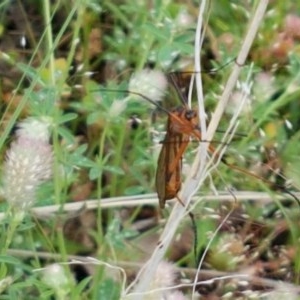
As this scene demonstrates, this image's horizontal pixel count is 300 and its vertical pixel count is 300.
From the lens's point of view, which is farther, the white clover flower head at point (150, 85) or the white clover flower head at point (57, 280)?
the white clover flower head at point (150, 85)

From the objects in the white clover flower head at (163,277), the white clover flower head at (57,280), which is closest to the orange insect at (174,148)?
the white clover flower head at (163,277)

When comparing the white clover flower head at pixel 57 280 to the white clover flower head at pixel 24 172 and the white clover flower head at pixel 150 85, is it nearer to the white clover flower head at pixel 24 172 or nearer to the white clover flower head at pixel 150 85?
the white clover flower head at pixel 24 172

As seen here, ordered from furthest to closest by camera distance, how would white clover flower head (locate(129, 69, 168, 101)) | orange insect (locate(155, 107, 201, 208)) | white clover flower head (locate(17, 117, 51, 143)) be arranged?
white clover flower head (locate(129, 69, 168, 101)) → white clover flower head (locate(17, 117, 51, 143)) → orange insect (locate(155, 107, 201, 208))

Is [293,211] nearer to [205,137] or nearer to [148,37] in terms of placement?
[148,37]

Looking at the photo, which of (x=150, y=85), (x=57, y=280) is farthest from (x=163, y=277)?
(x=150, y=85)

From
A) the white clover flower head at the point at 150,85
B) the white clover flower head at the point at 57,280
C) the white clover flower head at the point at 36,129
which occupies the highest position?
the white clover flower head at the point at 150,85

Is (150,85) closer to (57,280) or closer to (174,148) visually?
(174,148)

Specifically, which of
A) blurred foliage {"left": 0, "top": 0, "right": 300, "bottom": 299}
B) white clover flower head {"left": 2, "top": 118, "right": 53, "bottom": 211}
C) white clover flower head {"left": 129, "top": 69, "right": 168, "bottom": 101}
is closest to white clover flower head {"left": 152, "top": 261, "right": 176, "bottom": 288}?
blurred foliage {"left": 0, "top": 0, "right": 300, "bottom": 299}

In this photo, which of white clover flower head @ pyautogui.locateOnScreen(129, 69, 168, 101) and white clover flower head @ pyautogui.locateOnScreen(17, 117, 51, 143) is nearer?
white clover flower head @ pyautogui.locateOnScreen(17, 117, 51, 143)

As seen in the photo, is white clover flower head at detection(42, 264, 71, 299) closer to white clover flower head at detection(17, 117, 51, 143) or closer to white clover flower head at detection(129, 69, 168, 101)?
white clover flower head at detection(17, 117, 51, 143)
